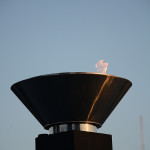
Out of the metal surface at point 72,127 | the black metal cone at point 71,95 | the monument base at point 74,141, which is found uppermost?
the black metal cone at point 71,95

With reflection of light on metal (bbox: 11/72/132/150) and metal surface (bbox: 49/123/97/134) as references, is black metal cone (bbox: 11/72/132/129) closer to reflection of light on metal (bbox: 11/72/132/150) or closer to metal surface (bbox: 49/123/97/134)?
reflection of light on metal (bbox: 11/72/132/150)

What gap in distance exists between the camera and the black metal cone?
16.6 m

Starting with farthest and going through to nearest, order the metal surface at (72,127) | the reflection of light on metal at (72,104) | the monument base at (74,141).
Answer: the metal surface at (72,127) < the reflection of light on metal at (72,104) < the monument base at (74,141)

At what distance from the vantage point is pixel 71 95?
54.7 ft

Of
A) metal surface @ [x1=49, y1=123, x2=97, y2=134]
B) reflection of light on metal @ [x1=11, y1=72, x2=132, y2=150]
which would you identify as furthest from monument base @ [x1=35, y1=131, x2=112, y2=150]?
metal surface @ [x1=49, y1=123, x2=97, y2=134]

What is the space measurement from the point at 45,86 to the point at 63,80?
594mm

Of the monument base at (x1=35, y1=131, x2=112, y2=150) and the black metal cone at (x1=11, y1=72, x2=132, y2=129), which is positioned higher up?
the black metal cone at (x1=11, y1=72, x2=132, y2=129)

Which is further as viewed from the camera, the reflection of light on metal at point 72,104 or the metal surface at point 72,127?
the metal surface at point 72,127

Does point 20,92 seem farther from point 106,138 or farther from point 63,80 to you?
point 106,138

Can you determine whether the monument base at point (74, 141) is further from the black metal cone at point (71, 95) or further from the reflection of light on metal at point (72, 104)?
the black metal cone at point (71, 95)

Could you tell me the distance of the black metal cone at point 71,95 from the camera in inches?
655

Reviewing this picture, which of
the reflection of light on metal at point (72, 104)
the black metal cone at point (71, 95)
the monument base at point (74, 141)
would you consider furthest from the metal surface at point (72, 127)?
the monument base at point (74, 141)

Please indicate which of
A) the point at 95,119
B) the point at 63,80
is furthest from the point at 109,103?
the point at 63,80

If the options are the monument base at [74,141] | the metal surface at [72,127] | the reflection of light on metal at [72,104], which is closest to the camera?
the monument base at [74,141]
